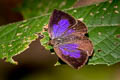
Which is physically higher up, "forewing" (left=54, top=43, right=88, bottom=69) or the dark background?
A: "forewing" (left=54, top=43, right=88, bottom=69)

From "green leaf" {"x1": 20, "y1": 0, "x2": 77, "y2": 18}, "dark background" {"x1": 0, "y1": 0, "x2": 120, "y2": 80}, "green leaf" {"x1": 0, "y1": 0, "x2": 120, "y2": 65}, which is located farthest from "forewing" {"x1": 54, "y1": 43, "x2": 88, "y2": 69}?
"dark background" {"x1": 0, "y1": 0, "x2": 120, "y2": 80}

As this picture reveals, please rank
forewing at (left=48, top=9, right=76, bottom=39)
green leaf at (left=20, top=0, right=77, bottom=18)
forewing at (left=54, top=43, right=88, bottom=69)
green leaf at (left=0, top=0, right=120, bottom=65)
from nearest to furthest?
forewing at (left=54, top=43, right=88, bottom=69)
green leaf at (left=0, top=0, right=120, bottom=65)
forewing at (left=48, top=9, right=76, bottom=39)
green leaf at (left=20, top=0, right=77, bottom=18)

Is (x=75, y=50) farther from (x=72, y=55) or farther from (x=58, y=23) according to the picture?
(x=58, y=23)

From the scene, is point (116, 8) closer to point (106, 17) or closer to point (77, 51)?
point (106, 17)

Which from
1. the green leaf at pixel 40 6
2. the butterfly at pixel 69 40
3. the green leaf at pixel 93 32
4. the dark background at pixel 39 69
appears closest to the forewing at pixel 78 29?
the butterfly at pixel 69 40

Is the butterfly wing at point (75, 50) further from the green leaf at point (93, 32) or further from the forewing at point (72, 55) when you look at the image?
the green leaf at point (93, 32)

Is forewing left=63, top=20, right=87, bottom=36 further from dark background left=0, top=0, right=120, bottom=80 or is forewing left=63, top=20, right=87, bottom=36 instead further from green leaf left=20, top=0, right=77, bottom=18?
dark background left=0, top=0, right=120, bottom=80

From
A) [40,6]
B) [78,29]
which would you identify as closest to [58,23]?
[78,29]

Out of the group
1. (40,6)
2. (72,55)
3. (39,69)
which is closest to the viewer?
(72,55)
